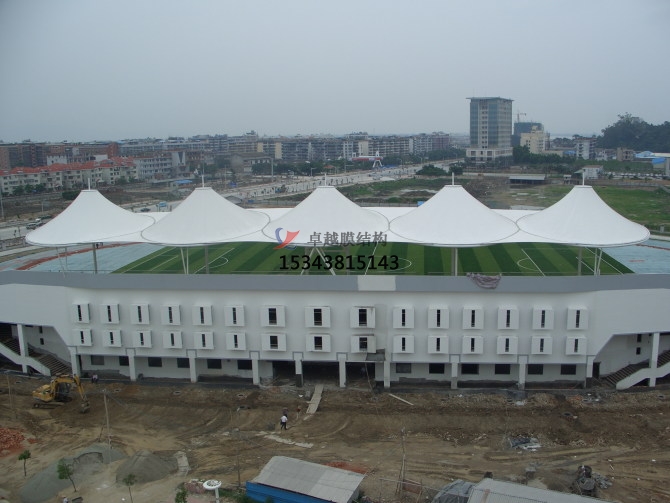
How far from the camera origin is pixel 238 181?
87.2m

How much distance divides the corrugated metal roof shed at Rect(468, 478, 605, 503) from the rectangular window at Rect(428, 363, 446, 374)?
7672 mm

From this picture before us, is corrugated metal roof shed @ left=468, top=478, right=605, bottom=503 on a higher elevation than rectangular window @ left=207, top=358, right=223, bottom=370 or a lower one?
higher

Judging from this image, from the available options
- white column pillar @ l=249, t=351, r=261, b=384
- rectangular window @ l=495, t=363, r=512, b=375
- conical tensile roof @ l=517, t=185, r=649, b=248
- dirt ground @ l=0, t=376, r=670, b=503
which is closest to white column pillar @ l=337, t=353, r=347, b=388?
dirt ground @ l=0, t=376, r=670, b=503

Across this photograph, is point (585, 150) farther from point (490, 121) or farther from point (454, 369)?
point (454, 369)

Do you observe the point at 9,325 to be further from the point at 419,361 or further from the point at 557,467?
the point at 557,467

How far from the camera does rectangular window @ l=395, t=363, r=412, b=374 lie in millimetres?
20188

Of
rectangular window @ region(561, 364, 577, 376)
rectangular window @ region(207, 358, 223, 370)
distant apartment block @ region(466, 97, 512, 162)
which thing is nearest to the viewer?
rectangular window @ region(561, 364, 577, 376)

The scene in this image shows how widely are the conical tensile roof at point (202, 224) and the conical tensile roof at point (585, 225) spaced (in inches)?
445

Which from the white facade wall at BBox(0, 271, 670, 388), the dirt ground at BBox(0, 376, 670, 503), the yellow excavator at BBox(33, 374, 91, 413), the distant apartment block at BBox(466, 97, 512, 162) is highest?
the distant apartment block at BBox(466, 97, 512, 162)

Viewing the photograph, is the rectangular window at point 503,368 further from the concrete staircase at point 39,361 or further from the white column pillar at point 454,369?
the concrete staircase at point 39,361

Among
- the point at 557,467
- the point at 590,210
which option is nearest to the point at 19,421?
the point at 557,467

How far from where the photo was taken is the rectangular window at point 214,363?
68.7 ft

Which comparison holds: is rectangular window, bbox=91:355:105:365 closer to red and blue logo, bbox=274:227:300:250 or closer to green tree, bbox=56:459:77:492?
green tree, bbox=56:459:77:492

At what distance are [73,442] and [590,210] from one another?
18997 mm
